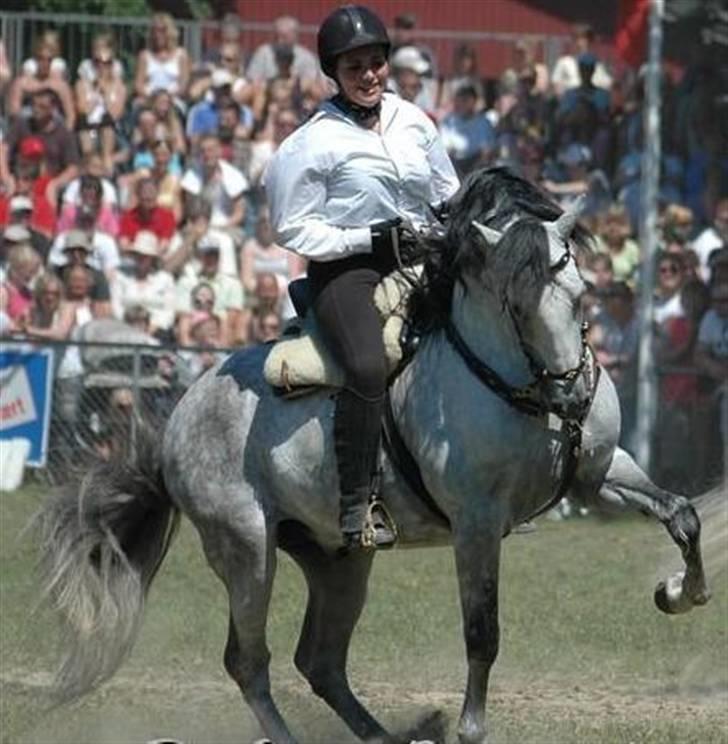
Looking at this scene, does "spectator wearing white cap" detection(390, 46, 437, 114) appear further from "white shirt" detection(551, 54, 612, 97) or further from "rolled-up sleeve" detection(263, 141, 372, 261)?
"rolled-up sleeve" detection(263, 141, 372, 261)

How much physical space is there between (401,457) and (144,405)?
722 centimetres

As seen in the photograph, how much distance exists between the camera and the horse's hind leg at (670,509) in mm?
7781

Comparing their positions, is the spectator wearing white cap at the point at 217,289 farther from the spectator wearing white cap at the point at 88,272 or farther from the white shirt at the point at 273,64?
the white shirt at the point at 273,64

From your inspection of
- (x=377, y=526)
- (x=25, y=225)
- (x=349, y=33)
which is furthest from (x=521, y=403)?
(x=25, y=225)

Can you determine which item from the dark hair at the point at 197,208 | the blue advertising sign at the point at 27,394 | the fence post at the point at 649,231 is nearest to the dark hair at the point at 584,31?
the fence post at the point at 649,231

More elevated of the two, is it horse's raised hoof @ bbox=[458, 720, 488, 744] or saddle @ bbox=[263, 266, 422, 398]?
saddle @ bbox=[263, 266, 422, 398]

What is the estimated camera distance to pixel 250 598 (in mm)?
8453

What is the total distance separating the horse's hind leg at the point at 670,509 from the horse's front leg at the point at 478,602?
1.52 feet

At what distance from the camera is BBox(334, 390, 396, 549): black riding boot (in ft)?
25.9

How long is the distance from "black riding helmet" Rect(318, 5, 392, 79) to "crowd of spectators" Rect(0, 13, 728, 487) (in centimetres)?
723

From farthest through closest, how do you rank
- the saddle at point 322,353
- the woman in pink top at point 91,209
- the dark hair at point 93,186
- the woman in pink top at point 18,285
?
1. the dark hair at point 93,186
2. the woman in pink top at point 91,209
3. the woman in pink top at point 18,285
4. the saddle at point 322,353

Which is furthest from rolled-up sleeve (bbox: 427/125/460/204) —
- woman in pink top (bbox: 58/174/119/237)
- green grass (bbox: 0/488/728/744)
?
woman in pink top (bbox: 58/174/119/237)

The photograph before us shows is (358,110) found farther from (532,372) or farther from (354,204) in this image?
(532,372)

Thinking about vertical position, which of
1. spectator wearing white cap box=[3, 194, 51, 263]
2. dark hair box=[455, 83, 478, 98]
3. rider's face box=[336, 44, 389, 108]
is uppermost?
rider's face box=[336, 44, 389, 108]
